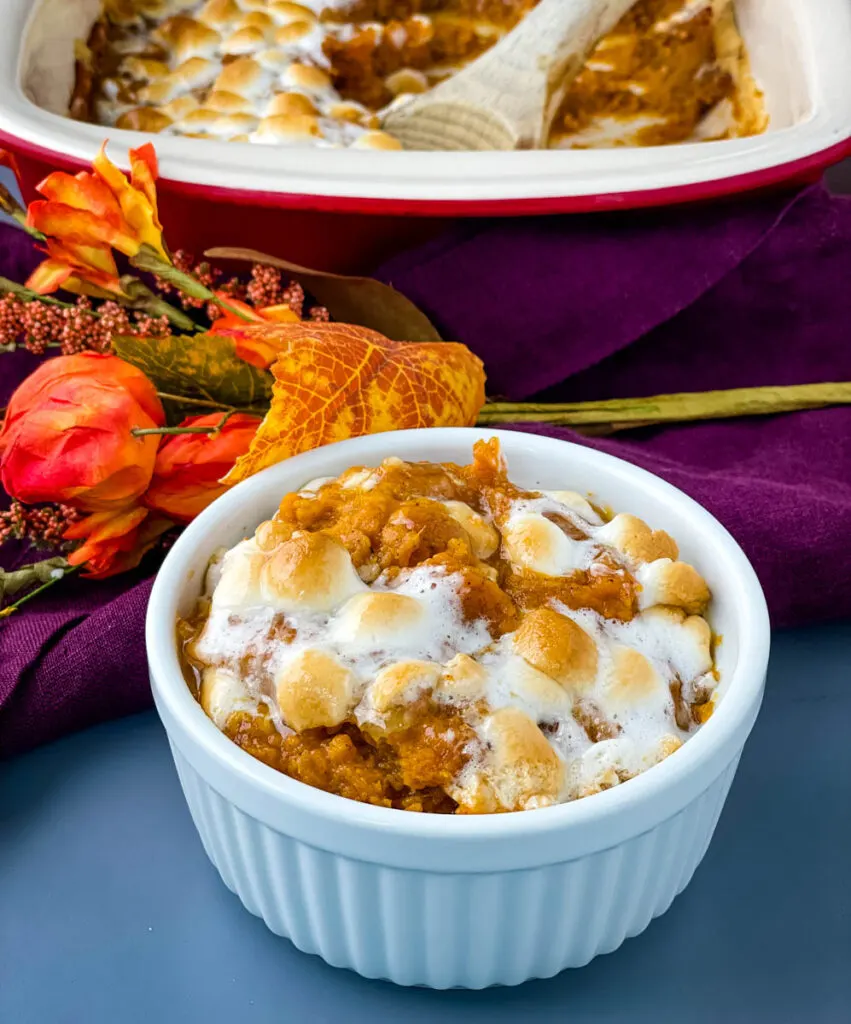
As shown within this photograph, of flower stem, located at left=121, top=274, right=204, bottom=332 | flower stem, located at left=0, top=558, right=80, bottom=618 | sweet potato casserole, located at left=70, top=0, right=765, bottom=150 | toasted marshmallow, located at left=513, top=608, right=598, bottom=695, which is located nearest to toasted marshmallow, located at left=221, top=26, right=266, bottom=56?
sweet potato casserole, located at left=70, top=0, right=765, bottom=150

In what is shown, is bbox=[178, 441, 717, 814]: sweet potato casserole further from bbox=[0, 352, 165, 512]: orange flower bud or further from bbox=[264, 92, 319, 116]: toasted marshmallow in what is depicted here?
bbox=[264, 92, 319, 116]: toasted marshmallow

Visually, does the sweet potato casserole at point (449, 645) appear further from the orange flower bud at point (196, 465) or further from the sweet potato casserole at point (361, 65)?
the sweet potato casserole at point (361, 65)

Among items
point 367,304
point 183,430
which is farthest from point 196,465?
point 367,304

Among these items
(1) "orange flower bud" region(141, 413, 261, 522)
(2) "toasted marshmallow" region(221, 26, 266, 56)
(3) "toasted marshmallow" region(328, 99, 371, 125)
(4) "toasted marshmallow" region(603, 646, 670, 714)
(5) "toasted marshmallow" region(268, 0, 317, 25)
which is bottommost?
(1) "orange flower bud" region(141, 413, 261, 522)

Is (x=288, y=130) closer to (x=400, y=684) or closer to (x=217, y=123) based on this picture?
(x=217, y=123)

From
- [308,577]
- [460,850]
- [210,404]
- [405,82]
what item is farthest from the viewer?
[405,82]

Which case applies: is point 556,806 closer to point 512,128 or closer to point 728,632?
point 728,632

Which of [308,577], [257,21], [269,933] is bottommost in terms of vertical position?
[269,933]

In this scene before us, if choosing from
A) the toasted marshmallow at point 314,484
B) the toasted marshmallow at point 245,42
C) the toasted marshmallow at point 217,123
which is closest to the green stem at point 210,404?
the toasted marshmallow at point 314,484
